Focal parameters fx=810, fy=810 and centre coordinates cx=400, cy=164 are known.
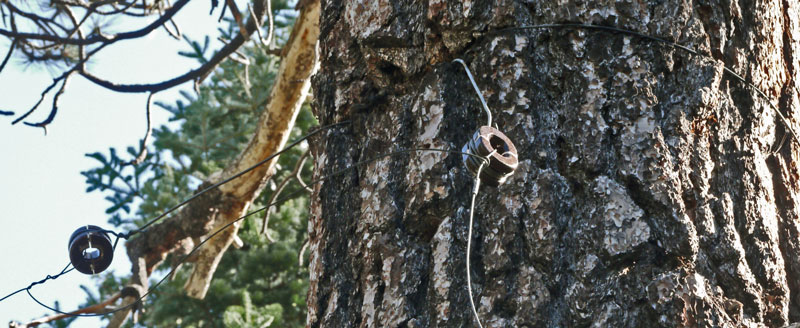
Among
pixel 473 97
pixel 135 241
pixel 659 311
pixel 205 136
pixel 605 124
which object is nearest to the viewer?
pixel 659 311

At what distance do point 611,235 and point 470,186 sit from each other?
305 mm

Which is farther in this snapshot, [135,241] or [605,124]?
[135,241]

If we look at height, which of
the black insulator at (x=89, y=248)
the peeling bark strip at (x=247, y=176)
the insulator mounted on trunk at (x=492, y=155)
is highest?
the peeling bark strip at (x=247, y=176)

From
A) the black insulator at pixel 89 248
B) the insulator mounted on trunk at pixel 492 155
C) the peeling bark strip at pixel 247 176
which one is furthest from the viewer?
the peeling bark strip at pixel 247 176

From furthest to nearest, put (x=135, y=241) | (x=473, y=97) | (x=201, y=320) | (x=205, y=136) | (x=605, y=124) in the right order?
(x=201, y=320) < (x=205, y=136) < (x=135, y=241) < (x=473, y=97) < (x=605, y=124)

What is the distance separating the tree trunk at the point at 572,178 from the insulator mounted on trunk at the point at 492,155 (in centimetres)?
13

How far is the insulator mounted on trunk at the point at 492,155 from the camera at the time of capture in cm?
142

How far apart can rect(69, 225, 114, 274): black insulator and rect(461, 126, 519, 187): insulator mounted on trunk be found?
967mm

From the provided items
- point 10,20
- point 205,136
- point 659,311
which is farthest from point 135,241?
point 659,311

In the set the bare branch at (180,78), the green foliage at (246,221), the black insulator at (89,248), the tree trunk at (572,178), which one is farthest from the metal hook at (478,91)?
the green foliage at (246,221)

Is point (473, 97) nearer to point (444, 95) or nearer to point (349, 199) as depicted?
point (444, 95)

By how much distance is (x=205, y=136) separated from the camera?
22.8 feet

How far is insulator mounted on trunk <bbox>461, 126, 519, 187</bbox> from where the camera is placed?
1416 mm

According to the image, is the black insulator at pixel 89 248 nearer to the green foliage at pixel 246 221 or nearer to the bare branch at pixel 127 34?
the bare branch at pixel 127 34
